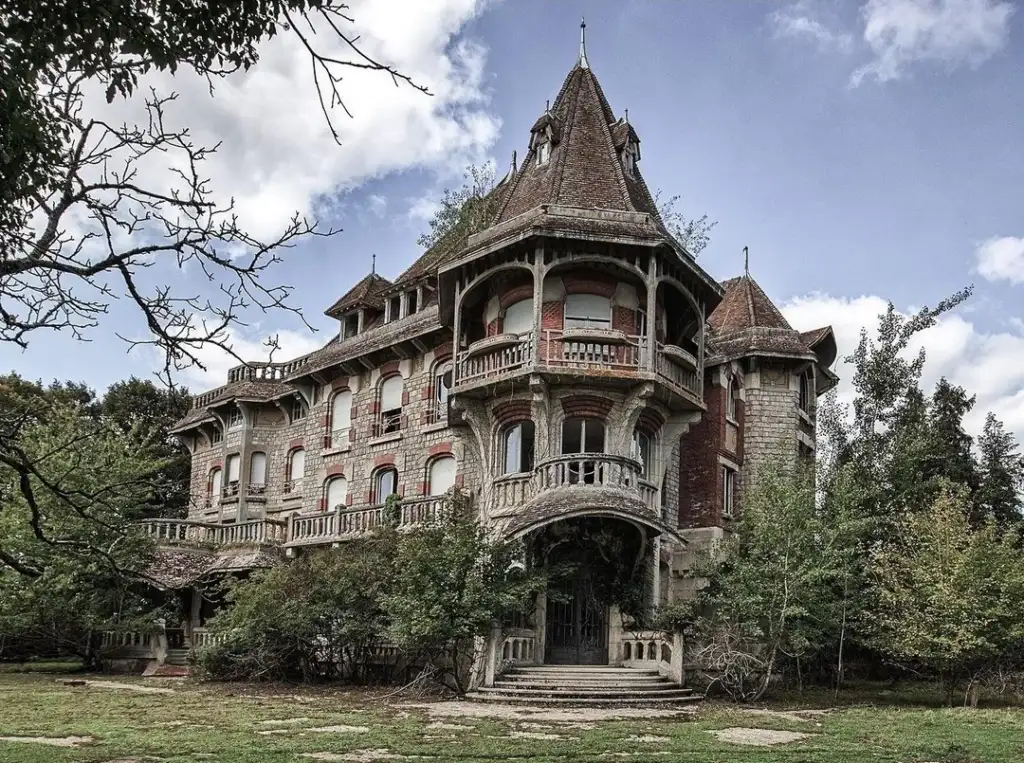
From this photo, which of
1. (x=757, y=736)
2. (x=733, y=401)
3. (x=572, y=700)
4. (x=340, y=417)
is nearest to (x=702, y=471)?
(x=733, y=401)

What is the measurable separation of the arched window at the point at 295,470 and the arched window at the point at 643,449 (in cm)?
1463

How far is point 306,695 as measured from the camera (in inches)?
744

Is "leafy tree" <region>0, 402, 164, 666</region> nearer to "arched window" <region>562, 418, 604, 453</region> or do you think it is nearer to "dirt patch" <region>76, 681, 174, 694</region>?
"dirt patch" <region>76, 681, 174, 694</region>

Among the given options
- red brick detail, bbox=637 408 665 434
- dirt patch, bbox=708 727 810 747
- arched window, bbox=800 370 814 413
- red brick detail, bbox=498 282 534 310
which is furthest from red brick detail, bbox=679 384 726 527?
dirt patch, bbox=708 727 810 747

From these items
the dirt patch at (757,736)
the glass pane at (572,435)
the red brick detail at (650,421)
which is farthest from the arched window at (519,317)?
the dirt patch at (757,736)

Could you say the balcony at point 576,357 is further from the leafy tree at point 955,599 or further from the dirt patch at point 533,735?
the dirt patch at point 533,735

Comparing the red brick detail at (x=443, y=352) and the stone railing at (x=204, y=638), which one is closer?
the stone railing at (x=204, y=638)

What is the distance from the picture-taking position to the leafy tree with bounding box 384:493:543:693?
18891 mm

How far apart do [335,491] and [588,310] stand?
38.5 feet

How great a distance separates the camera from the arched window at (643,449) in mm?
23516

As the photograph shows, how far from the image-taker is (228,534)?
3003cm

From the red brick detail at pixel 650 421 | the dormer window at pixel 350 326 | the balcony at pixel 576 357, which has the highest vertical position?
the dormer window at pixel 350 326

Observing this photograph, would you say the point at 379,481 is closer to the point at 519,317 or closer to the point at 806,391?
the point at 519,317

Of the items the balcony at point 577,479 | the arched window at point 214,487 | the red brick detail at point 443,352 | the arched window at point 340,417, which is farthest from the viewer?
the arched window at point 214,487
